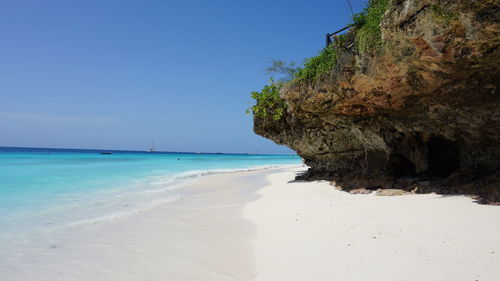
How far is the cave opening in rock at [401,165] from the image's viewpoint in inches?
417

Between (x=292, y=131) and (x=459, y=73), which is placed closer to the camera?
(x=459, y=73)

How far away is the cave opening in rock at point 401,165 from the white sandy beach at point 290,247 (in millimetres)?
4096

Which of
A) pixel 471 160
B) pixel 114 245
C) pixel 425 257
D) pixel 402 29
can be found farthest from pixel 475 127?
pixel 114 245

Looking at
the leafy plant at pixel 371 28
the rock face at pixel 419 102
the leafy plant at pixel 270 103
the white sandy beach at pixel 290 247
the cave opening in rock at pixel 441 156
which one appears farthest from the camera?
the leafy plant at pixel 270 103

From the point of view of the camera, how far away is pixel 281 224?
19.1 ft

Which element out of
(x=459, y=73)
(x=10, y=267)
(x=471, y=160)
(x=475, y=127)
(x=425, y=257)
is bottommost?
(x=10, y=267)

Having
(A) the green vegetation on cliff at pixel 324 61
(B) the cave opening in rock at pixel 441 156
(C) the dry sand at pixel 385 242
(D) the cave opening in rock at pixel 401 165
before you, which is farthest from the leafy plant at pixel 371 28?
(D) the cave opening in rock at pixel 401 165

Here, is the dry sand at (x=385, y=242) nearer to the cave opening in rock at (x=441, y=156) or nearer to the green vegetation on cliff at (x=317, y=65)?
the cave opening in rock at (x=441, y=156)

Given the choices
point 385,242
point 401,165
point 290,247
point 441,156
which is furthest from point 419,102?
point 290,247

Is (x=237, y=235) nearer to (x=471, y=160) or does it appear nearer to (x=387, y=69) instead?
(x=387, y=69)

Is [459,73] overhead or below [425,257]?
overhead

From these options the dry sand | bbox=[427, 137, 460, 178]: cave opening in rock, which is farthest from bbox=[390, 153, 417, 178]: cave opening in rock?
the dry sand

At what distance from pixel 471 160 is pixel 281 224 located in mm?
6191

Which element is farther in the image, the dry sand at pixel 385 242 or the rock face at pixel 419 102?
the rock face at pixel 419 102
